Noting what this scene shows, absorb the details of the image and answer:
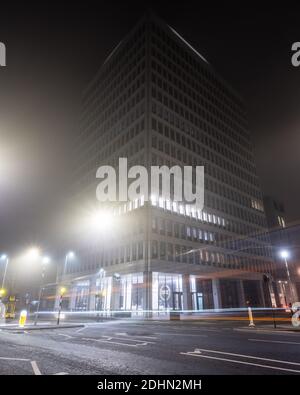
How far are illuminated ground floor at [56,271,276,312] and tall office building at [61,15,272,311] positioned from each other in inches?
8.1

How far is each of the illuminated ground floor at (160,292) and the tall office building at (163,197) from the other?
0.20m

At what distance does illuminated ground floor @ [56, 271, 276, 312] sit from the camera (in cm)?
4181

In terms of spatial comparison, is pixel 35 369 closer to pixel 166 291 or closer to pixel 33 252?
pixel 166 291

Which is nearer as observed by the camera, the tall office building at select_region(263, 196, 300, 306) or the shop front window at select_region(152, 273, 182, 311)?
the shop front window at select_region(152, 273, 182, 311)

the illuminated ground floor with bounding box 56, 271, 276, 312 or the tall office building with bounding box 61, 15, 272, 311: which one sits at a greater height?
the tall office building with bounding box 61, 15, 272, 311

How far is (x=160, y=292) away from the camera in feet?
139

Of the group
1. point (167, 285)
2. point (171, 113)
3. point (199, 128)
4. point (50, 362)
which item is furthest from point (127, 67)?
point (50, 362)

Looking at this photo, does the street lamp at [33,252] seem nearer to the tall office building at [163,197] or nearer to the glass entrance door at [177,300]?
the tall office building at [163,197]

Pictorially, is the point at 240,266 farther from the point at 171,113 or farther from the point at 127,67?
the point at 127,67

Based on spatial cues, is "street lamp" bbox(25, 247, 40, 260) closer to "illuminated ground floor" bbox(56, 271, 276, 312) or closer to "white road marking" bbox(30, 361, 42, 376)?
"illuminated ground floor" bbox(56, 271, 276, 312)

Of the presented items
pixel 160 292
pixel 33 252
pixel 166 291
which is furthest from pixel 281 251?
pixel 33 252

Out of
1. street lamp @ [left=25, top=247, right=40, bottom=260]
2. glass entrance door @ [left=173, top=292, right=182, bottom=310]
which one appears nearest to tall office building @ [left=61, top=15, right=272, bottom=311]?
glass entrance door @ [left=173, top=292, right=182, bottom=310]

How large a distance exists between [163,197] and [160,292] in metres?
16.4

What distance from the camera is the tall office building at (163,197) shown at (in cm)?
4512
